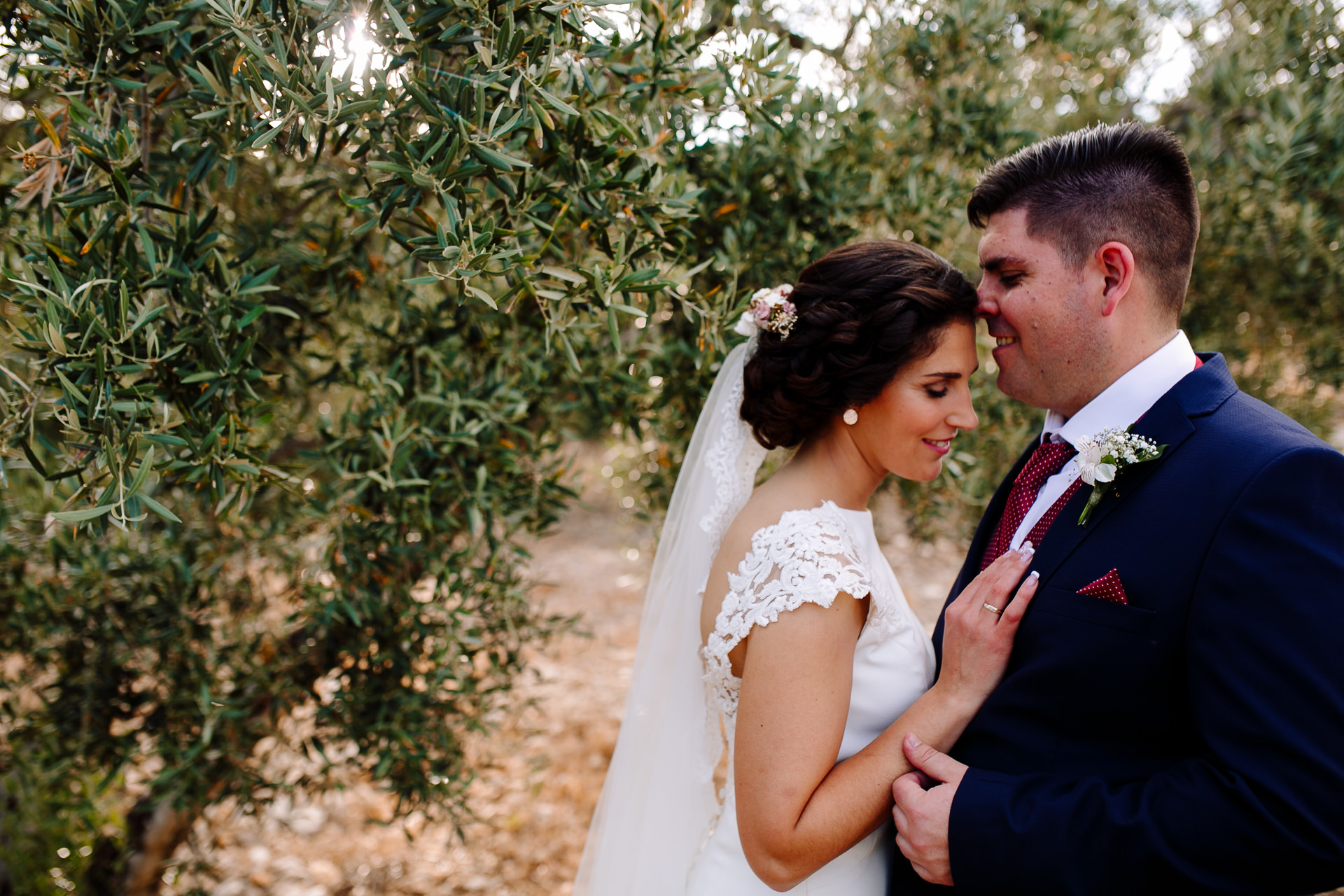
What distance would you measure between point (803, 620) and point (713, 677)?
40 cm

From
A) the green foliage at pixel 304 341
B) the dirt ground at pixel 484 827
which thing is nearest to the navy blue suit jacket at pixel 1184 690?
the green foliage at pixel 304 341

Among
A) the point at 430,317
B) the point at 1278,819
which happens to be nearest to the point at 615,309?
the point at 430,317

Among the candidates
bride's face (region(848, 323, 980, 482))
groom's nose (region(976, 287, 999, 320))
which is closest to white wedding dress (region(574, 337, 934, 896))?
bride's face (region(848, 323, 980, 482))

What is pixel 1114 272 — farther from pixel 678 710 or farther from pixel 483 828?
pixel 483 828

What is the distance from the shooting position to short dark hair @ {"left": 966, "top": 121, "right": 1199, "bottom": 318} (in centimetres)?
190

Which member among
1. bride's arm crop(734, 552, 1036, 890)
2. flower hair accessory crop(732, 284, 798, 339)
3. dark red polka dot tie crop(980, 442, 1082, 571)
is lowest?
bride's arm crop(734, 552, 1036, 890)

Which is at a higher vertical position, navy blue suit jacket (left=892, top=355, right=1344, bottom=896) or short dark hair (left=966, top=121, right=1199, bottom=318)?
short dark hair (left=966, top=121, right=1199, bottom=318)

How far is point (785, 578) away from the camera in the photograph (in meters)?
1.86

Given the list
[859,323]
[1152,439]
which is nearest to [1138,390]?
[1152,439]

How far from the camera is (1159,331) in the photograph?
6.31 ft

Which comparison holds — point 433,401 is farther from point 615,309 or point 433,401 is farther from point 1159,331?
point 1159,331

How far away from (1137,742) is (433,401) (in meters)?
2.06

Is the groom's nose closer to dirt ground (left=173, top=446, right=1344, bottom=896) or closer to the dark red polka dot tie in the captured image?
the dark red polka dot tie

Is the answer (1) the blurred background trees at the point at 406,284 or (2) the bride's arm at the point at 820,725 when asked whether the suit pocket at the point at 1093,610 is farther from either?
(1) the blurred background trees at the point at 406,284
